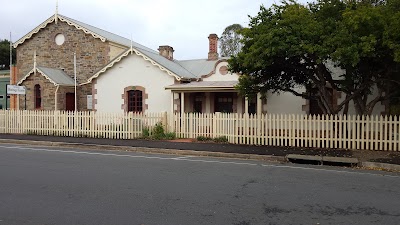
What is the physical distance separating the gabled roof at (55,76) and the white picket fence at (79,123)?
4.25 meters

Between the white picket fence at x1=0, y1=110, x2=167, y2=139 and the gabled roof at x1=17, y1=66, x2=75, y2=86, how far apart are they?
425cm

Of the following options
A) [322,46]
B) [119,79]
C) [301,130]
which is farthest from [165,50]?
[322,46]

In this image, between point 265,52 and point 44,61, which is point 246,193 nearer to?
point 265,52

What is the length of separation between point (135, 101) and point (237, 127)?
8.31m

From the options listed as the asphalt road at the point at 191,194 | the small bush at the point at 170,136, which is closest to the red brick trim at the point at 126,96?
the small bush at the point at 170,136

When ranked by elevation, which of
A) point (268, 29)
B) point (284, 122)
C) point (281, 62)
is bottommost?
point (284, 122)

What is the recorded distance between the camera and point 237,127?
52.4ft

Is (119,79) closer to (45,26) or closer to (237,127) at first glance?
(45,26)

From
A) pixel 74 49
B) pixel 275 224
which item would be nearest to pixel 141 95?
pixel 74 49

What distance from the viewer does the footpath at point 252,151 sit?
439 inches

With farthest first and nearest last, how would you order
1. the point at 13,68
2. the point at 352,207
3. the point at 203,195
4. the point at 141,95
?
1. the point at 13,68
2. the point at 141,95
3. the point at 203,195
4. the point at 352,207

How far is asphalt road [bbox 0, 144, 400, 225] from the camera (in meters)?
5.34

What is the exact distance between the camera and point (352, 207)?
19.5ft

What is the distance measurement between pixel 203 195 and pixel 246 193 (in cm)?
81
